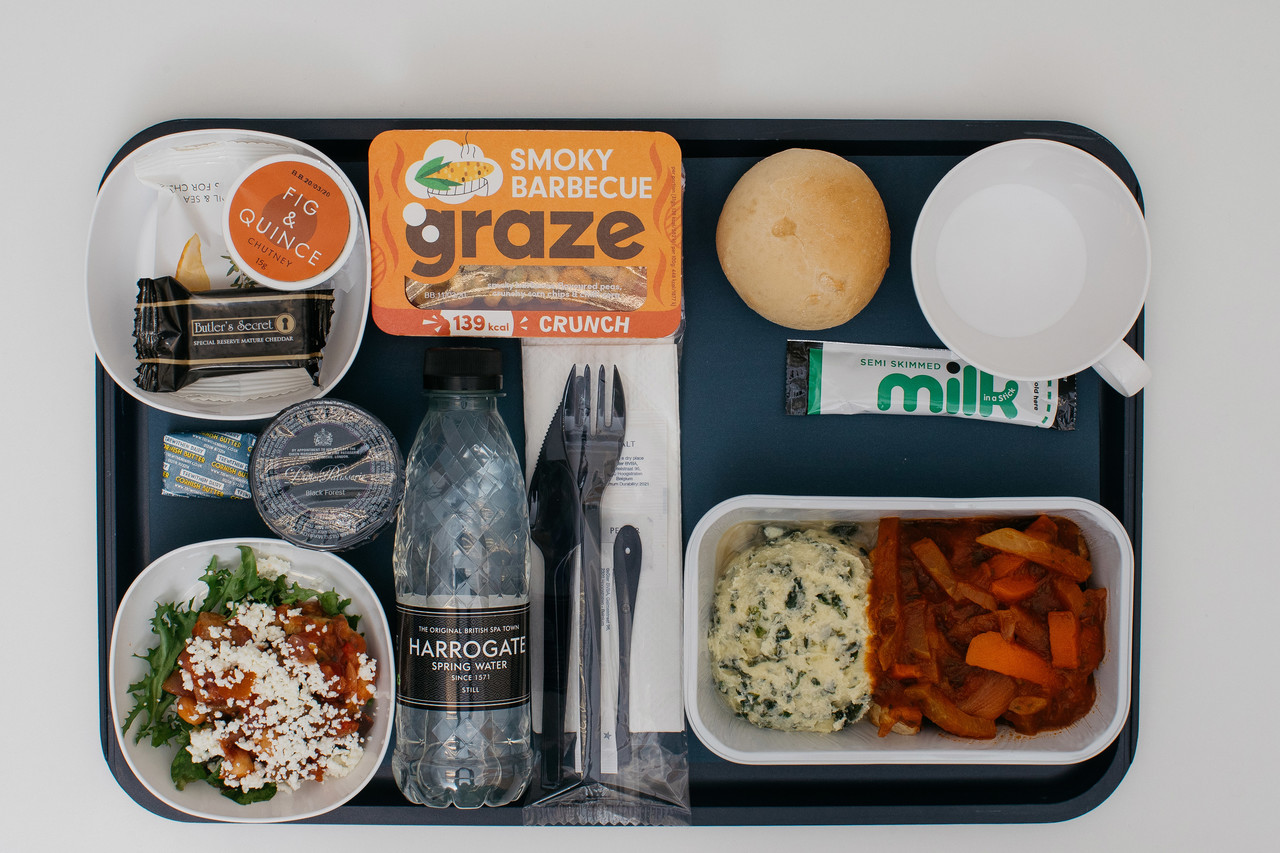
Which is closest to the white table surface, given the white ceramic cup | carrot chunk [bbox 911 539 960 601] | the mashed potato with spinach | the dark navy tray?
the dark navy tray

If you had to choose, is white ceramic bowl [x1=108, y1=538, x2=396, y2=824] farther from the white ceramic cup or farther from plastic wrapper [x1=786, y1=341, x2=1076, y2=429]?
the white ceramic cup

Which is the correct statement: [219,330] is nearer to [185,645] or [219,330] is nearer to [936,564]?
[185,645]

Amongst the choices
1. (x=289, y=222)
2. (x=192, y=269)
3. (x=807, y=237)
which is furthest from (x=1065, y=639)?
(x=192, y=269)

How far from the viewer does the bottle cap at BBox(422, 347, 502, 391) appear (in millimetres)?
949

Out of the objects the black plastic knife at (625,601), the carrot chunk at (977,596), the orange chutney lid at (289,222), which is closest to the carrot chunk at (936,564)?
the carrot chunk at (977,596)

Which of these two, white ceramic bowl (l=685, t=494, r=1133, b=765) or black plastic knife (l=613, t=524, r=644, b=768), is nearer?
white ceramic bowl (l=685, t=494, r=1133, b=765)

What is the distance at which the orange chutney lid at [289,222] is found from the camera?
3.06 ft

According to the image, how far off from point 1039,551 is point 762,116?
2.39 feet

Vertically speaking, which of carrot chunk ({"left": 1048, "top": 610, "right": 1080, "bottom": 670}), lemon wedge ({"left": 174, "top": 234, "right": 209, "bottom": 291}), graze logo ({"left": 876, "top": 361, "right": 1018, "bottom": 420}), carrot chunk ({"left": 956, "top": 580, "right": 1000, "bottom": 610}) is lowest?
carrot chunk ({"left": 1048, "top": 610, "right": 1080, "bottom": 670})

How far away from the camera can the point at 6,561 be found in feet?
3.79

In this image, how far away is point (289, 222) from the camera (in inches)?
37.2

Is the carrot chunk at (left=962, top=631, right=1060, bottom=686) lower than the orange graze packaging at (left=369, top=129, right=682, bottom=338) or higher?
lower

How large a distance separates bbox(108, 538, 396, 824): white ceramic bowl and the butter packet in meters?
0.09

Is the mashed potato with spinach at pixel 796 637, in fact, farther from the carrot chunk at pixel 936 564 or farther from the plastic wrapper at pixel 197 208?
the plastic wrapper at pixel 197 208
